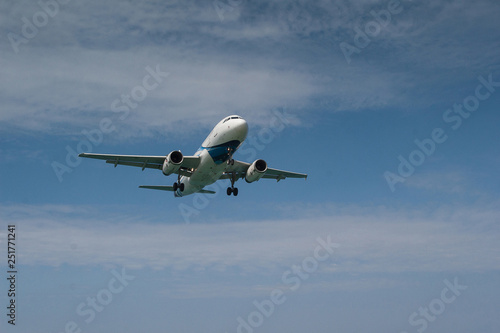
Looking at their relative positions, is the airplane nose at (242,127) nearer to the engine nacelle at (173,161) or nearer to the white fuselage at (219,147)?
the white fuselage at (219,147)

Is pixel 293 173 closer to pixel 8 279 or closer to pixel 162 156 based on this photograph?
pixel 162 156

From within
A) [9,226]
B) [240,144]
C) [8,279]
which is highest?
[240,144]

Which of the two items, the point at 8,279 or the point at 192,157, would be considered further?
the point at 192,157

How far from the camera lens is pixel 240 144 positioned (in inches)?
2005

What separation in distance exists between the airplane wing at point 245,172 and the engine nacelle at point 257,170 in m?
1.48

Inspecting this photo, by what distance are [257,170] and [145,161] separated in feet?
35.4

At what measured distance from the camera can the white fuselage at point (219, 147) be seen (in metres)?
49.4

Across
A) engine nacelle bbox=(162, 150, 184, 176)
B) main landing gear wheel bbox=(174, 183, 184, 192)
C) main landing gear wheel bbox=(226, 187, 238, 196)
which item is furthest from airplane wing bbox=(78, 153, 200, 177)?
main landing gear wheel bbox=(226, 187, 238, 196)

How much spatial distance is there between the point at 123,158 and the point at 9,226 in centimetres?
1237

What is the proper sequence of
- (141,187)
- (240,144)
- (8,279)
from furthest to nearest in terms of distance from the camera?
1. (141,187)
2. (240,144)
3. (8,279)

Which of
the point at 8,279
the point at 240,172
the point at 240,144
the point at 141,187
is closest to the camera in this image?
the point at 8,279

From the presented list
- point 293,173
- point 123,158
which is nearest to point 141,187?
point 123,158

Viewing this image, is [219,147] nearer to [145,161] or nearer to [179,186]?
[145,161]

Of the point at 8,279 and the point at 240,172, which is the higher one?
the point at 240,172
